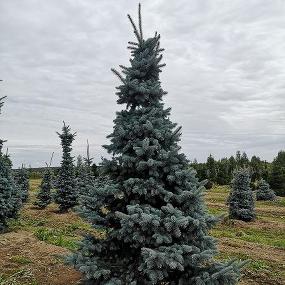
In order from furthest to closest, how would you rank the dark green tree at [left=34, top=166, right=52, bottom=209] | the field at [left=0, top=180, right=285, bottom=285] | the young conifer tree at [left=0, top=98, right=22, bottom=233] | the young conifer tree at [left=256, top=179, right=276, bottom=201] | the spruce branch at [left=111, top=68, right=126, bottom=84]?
the young conifer tree at [left=256, top=179, right=276, bottom=201]
the dark green tree at [left=34, top=166, right=52, bottom=209]
the young conifer tree at [left=0, top=98, right=22, bottom=233]
the field at [left=0, top=180, right=285, bottom=285]
the spruce branch at [left=111, top=68, right=126, bottom=84]

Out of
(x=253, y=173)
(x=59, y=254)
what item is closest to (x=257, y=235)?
(x=59, y=254)

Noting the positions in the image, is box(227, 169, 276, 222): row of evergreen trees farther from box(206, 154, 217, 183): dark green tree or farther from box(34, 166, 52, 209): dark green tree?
box(206, 154, 217, 183): dark green tree

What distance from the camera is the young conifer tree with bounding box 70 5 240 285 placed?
310 inches

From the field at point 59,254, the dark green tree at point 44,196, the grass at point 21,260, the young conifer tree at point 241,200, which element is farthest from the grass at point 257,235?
the dark green tree at point 44,196

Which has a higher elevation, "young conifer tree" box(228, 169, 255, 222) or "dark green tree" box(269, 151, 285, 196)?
"dark green tree" box(269, 151, 285, 196)

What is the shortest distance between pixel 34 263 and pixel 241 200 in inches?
992

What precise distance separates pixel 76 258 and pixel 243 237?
63.6 ft

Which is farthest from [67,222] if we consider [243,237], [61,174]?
[243,237]

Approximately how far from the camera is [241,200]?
3603cm

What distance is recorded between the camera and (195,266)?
829cm

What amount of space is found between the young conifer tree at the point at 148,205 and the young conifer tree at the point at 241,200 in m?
27.8

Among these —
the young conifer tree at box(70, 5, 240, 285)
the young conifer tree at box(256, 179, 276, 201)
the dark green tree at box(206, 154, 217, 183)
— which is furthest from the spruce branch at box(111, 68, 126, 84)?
the dark green tree at box(206, 154, 217, 183)

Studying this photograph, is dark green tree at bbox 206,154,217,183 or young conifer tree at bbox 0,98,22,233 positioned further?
dark green tree at bbox 206,154,217,183

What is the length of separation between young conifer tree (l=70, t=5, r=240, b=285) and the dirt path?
2336 mm
